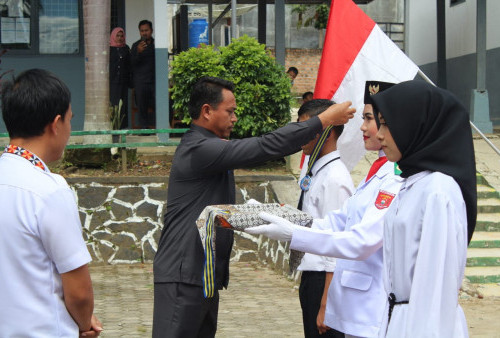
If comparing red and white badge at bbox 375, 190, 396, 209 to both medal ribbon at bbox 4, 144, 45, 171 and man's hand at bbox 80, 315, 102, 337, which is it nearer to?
→ man's hand at bbox 80, 315, 102, 337

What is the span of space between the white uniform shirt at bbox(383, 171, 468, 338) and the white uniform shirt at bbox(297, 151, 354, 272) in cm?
148

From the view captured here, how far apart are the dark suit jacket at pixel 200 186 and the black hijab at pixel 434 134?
4.07 feet

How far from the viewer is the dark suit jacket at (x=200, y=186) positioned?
14.2 feet

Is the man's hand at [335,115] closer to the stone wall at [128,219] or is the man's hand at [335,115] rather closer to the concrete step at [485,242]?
the stone wall at [128,219]

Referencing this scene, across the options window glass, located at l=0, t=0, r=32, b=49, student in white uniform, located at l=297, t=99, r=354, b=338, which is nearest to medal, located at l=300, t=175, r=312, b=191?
student in white uniform, located at l=297, t=99, r=354, b=338

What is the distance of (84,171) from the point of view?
1101 centimetres

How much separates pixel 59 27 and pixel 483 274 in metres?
8.93

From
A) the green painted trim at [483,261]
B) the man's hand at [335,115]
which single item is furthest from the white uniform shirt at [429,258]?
the green painted trim at [483,261]

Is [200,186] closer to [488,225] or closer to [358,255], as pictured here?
[358,255]

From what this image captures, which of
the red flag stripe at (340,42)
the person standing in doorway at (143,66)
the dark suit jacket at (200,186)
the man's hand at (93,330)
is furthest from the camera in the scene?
the person standing in doorway at (143,66)

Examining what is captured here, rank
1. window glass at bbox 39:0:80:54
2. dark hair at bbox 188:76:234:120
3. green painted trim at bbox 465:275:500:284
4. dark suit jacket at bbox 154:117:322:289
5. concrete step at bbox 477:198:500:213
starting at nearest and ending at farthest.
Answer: dark suit jacket at bbox 154:117:322:289 < dark hair at bbox 188:76:234:120 < green painted trim at bbox 465:275:500:284 < concrete step at bbox 477:198:500:213 < window glass at bbox 39:0:80:54

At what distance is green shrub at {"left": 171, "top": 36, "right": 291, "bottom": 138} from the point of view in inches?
429

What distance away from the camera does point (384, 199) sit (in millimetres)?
3885

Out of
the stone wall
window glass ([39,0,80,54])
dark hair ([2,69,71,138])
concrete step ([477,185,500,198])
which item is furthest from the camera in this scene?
window glass ([39,0,80,54])
